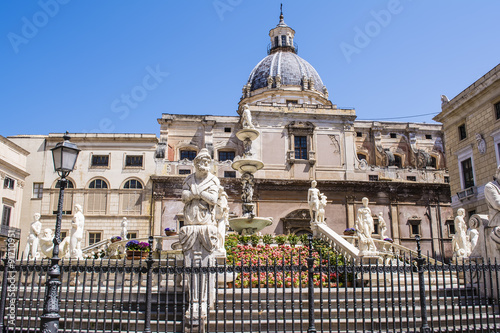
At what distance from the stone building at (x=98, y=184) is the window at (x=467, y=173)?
21182 mm

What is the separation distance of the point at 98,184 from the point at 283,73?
21754mm

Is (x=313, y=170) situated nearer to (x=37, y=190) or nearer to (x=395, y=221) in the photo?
(x=395, y=221)

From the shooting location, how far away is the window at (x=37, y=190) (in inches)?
1373

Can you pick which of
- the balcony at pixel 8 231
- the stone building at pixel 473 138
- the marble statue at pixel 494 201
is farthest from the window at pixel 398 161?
the marble statue at pixel 494 201

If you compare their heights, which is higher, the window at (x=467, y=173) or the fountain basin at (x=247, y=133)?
the fountain basin at (x=247, y=133)

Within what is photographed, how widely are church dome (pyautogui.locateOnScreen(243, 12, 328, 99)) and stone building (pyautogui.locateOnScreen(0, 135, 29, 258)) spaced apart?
2183 centimetres

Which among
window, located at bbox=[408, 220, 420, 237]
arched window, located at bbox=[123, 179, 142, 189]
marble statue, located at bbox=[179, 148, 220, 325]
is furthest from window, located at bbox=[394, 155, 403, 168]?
marble statue, located at bbox=[179, 148, 220, 325]

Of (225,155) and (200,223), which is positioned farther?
(225,155)

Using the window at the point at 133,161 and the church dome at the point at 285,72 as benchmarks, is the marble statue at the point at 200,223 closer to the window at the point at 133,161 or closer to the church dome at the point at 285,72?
the window at the point at 133,161

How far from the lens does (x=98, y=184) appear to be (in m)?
35.2

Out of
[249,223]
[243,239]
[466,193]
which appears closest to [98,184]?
[249,223]

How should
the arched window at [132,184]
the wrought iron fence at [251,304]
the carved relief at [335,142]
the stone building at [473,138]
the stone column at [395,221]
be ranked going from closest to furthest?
the wrought iron fence at [251,304] < the stone building at [473,138] < the arched window at [132,184] < the stone column at [395,221] < the carved relief at [335,142]

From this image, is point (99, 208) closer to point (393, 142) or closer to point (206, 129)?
point (206, 129)

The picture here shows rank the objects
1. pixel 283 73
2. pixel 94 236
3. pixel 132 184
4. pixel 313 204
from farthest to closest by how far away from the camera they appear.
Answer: pixel 283 73 → pixel 132 184 → pixel 94 236 → pixel 313 204
